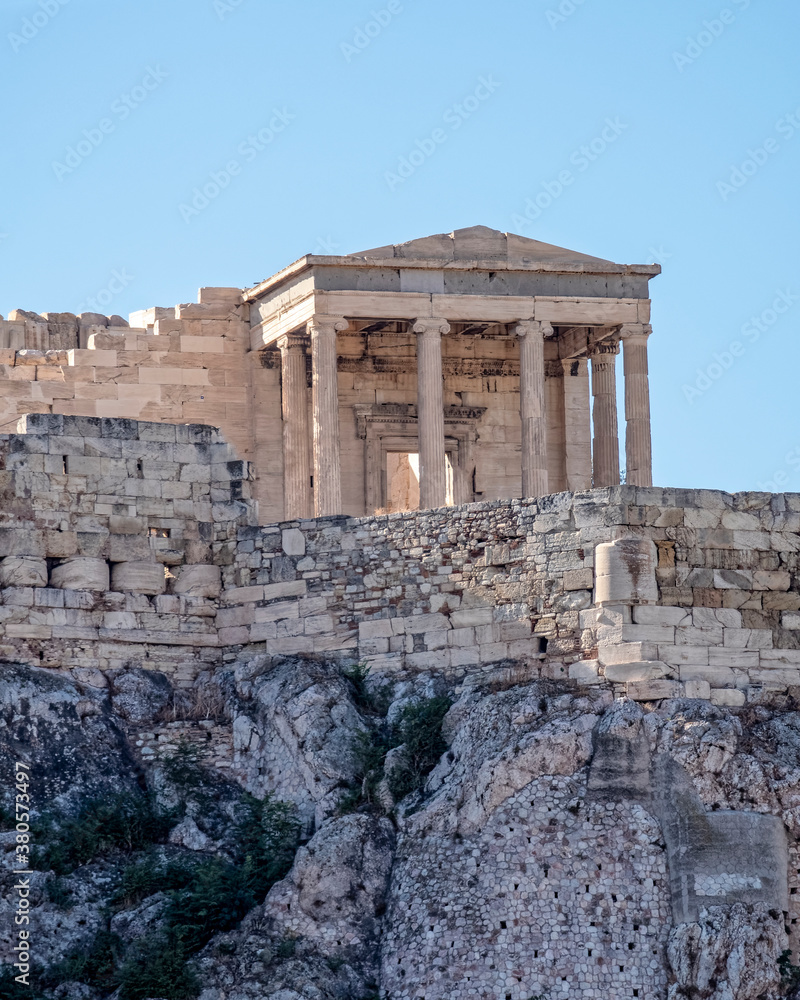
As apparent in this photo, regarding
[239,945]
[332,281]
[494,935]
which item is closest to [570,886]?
[494,935]

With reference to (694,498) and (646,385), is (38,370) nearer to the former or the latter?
(646,385)

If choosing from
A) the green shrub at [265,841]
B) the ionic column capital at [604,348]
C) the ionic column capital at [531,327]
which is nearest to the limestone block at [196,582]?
the green shrub at [265,841]

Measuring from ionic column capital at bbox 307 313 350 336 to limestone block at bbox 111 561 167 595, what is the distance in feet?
40.6

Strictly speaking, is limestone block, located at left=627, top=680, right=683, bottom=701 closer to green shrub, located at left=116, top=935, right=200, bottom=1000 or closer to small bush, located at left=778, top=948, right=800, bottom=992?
small bush, located at left=778, top=948, right=800, bottom=992

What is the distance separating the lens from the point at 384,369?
141ft

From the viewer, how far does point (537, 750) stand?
25.3 meters

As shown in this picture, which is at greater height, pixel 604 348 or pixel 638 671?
pixel 604 348

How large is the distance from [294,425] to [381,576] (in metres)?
14.2

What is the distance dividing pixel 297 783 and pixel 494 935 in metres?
3.33

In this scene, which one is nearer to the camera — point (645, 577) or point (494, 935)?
point (494, 935)

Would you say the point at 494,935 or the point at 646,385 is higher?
the point at 646,385

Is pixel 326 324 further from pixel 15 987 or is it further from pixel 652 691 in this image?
pixel 15 987

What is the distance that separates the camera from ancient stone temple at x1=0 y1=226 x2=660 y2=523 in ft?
134

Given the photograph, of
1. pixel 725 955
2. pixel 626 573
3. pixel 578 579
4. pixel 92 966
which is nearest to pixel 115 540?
pixel 578 579
